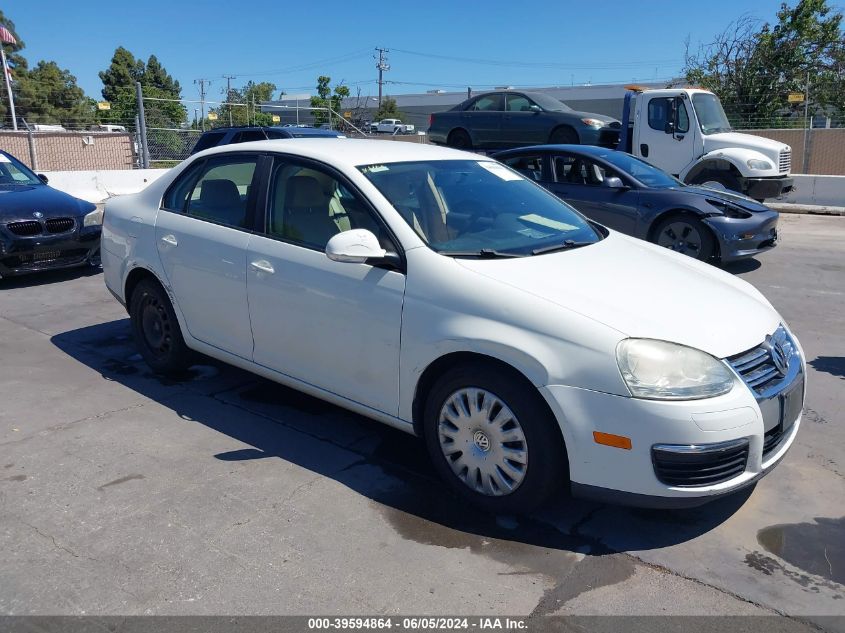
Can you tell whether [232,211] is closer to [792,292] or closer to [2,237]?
[2,237]

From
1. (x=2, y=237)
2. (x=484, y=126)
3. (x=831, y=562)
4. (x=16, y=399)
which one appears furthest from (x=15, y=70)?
(x=831, y=562)

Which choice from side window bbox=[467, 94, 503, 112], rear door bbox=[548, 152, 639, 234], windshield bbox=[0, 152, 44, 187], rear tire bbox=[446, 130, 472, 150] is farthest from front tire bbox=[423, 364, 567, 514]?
rear tire bbox=[446, 130, 472, 150]

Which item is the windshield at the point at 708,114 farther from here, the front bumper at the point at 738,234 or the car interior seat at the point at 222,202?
the car interior seat at the point at 222,202

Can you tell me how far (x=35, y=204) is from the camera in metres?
8.34

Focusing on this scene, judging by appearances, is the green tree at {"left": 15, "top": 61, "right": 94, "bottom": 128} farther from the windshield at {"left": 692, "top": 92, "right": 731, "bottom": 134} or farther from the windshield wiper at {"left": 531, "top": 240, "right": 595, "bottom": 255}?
the windshield wiper at {"left": 531, "top": 240, "right": 595, "bottom": 255}

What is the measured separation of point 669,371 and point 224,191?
10.1 feet

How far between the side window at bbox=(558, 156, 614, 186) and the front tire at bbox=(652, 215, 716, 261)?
973mm

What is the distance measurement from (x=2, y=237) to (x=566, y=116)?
10198 mm

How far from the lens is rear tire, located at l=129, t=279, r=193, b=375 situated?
5.13m

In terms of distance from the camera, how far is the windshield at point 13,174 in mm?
9140

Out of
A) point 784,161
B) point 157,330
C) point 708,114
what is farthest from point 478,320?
point 784,161

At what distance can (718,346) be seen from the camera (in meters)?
3.18

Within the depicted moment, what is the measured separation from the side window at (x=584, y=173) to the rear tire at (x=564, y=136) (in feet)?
17.3

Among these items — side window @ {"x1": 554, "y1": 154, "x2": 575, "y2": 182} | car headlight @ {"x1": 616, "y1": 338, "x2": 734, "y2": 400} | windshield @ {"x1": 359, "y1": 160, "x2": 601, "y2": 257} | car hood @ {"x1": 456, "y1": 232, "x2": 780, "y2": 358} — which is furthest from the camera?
side window @ {"x1": 554, "y1": 154, "x2": 575, "y2": 182}
